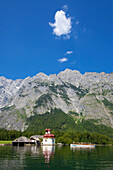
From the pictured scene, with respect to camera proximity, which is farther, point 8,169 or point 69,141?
point 69,141

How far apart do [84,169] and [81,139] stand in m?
161

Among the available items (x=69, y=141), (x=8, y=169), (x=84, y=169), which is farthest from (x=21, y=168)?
(x=69, y=141)

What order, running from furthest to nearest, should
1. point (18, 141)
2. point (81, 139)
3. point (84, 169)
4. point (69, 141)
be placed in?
1. point (81, 139)
2. point (69, 141)
3. point (18, 141)
4. point (84, 169)

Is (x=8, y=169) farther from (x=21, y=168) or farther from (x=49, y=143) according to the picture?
(x=49, y=143)

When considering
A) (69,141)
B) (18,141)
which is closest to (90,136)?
(69,141)

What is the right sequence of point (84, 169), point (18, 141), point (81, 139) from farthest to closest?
point (81, 139), point (18, 141), point (84, 169)

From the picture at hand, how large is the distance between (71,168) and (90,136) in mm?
168143

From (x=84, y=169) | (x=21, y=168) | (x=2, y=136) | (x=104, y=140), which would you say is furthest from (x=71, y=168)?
(x=104, y=140)

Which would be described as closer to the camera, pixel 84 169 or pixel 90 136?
pixel 84 169

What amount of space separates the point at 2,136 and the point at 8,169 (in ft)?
523

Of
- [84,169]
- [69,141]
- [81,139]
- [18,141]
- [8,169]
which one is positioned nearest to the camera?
[8,169]

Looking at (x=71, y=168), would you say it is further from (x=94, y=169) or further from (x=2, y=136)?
(x=2, y=136)

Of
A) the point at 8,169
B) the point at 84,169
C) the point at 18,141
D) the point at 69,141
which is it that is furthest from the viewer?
the point at 69,141

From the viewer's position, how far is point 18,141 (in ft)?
477
